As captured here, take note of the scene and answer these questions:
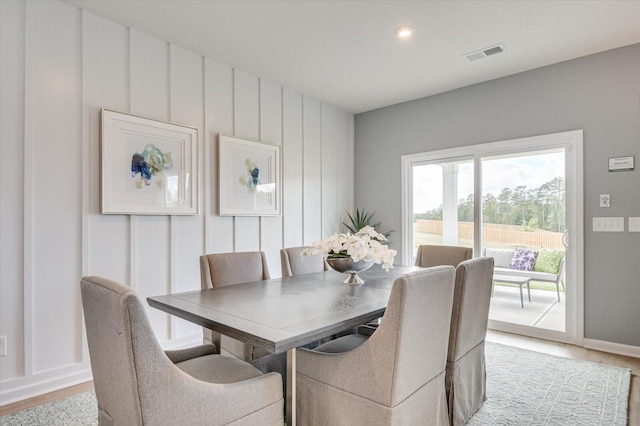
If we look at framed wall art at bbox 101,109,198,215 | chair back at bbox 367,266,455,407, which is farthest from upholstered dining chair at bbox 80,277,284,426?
framed wall art at bbox 101,109,198,215

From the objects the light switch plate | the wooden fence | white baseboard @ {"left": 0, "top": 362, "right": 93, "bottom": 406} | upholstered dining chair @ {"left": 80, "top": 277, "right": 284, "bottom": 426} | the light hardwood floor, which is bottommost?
the light hardwood floor

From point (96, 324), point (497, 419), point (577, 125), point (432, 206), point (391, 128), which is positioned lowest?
point (497, 419)

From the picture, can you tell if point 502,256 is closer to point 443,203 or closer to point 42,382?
point 443,203

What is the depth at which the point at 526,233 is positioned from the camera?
3.71m

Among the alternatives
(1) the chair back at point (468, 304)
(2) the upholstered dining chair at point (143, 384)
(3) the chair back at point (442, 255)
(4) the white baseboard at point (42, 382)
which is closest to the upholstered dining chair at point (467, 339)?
(1) the chair back at point (468, 304)

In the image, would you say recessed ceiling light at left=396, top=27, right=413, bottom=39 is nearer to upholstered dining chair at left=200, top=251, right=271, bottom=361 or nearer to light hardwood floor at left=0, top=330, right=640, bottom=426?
upholstered dining chair at left=200, top=251, right=271, bottom=361

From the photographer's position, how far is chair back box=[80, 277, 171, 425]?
3.51 ft

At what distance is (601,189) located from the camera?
324cm

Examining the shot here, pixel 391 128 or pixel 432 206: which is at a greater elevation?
pixel 391 128

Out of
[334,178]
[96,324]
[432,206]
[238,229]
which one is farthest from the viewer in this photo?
[334,178]

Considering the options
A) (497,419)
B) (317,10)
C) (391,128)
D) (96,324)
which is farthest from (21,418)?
(391,128)

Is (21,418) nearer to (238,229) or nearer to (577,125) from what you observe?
(238,229)

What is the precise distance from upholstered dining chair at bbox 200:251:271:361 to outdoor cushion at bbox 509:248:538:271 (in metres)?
2.65

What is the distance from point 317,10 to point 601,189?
288 cm
